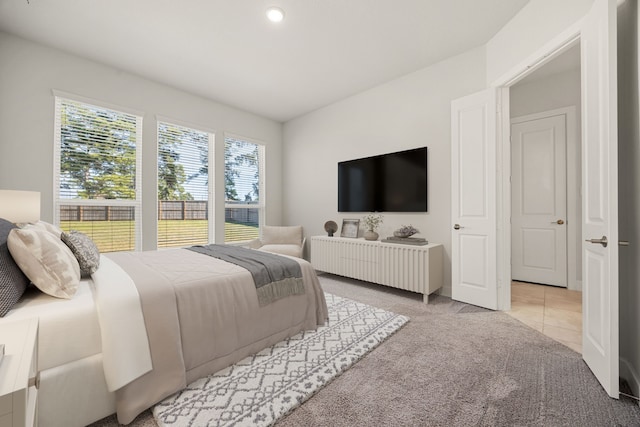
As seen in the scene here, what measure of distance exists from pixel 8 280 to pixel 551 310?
14.0ft

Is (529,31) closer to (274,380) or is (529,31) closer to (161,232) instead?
(274,380)

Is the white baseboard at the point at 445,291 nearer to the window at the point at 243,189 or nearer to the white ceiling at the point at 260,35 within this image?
the white ceiling at the point at 260,35

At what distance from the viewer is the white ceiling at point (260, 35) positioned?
2.46 m

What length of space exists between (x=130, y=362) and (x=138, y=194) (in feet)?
9.94

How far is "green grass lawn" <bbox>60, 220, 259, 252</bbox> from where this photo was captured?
340cm

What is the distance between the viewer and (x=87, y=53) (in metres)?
3.16

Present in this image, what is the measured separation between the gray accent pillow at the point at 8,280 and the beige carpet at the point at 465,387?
71 centimetres

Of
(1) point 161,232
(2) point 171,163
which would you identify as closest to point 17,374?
(1) point 161,232

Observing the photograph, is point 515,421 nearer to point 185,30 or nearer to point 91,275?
point 91,275

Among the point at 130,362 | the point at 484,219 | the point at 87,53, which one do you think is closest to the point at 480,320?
the point at 484,219

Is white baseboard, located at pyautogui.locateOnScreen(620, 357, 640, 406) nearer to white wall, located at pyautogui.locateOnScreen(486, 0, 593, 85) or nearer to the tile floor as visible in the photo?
the tile floor

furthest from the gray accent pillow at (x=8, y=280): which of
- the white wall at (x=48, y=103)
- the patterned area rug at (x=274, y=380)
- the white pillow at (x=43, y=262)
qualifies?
the white wall at (x=48, y=103)

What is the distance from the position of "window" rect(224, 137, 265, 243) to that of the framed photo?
1.80 m

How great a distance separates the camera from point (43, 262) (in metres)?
1.36
